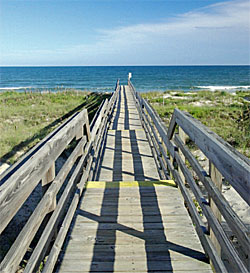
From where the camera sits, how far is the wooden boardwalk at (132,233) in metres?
2.41

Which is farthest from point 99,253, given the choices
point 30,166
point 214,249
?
point 30,166

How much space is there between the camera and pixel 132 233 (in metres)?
2.87

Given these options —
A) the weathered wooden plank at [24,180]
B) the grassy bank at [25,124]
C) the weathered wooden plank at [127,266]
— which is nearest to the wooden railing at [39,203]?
the weathered wooden plank at [24,180]

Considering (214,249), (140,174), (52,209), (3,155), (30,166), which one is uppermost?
(30,166)

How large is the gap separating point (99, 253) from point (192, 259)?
81cm

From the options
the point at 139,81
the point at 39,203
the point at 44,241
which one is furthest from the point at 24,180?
the point at 139,81

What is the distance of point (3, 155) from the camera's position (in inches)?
374

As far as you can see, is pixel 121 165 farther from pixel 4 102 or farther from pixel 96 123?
pixel 4 102

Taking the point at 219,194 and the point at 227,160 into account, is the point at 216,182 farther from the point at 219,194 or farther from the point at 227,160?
the point at 227,160

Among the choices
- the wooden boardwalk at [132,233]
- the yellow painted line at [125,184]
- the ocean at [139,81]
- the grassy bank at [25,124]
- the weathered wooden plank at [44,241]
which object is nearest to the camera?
the weathered wooden plank at [44,241]

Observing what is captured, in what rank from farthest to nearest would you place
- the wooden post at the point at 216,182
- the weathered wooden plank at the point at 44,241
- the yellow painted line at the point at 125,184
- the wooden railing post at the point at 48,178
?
the yellow painted line at the point at 125,184, the wooden railing post at the point at 48,178, the wooden post at the point at 216,182, the weathered wooden plank at the point at 44,241

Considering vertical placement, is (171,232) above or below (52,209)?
below

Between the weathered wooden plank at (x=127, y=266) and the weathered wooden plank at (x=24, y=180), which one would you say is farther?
the weathered wooden plank at (x=127, y=266)

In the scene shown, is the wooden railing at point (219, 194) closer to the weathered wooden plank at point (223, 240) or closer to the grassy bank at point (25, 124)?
the weathered wooden plank at point (223, 240)
